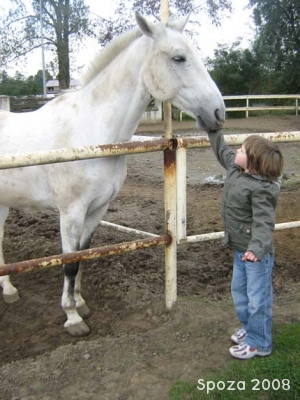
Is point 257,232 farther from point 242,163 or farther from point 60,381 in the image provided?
point 60,381

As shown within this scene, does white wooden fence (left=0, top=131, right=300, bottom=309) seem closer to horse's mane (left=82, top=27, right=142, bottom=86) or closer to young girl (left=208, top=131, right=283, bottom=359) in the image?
young girl (left=208, top=131, right=283, bottom=359)

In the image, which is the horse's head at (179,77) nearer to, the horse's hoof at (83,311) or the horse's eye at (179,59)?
the horse's eye at (179,59)

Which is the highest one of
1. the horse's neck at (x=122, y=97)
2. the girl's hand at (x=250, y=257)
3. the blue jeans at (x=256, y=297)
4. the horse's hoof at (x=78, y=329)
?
the horse's neck at (x=122, y=97)

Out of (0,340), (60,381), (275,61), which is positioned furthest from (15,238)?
(275,61)

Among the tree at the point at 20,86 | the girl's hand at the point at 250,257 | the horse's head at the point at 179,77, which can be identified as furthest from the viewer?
the tree at the point at 20,86

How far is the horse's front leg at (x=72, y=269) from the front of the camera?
10.3ft

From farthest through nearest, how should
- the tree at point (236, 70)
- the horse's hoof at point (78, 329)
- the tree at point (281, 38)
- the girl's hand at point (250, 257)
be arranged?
the tree at point (236, 70) < the tree at point (281, 38) < the horse's hoof at point (78, 329) < the girl's hand at point (250, 257)

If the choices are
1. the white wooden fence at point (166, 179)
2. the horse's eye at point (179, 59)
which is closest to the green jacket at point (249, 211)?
the white wooden fence at point (166, 179)

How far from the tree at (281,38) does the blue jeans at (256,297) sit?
26.1 meters

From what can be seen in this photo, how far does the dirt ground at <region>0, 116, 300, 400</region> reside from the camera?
7.92 ft

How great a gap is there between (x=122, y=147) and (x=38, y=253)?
2.24 m

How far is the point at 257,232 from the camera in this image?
2.37 metres

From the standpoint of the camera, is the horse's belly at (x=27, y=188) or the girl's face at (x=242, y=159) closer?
the girl's face at (x=242, y=159)

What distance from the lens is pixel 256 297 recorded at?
251 centimetres
